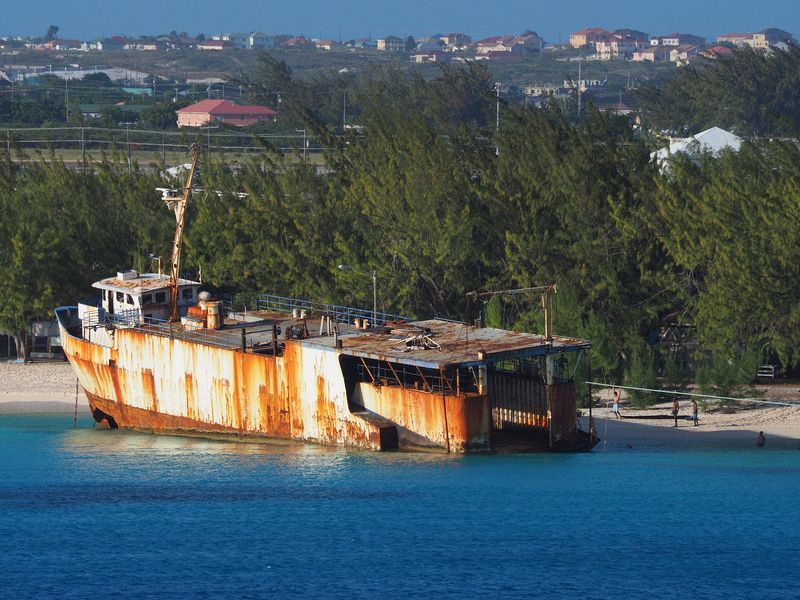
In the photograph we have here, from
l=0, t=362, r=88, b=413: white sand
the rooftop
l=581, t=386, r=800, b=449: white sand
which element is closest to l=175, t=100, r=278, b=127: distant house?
l=0, t=362, r=88, b=413: white sand

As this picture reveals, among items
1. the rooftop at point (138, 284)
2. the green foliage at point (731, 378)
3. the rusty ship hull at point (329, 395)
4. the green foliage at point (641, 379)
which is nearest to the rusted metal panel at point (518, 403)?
the rusty ship hull at point (329, 395)

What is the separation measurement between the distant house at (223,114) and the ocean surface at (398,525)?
113378 mm

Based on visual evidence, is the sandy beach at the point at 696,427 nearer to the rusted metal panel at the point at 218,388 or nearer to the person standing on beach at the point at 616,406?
the person standing on beach at the point at 616,406

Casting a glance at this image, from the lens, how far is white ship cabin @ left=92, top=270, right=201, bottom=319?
5772 cm

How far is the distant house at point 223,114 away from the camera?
16438cm

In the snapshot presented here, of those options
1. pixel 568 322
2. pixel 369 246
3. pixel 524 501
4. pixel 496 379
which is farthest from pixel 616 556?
pixel 369 246

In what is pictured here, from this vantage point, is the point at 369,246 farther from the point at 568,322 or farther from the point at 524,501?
the point at 524,501

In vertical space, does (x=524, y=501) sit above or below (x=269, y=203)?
below

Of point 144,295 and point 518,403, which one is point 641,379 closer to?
point 518,403

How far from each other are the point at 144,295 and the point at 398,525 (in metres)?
16.7

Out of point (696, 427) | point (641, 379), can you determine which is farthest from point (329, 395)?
point (641, 379)

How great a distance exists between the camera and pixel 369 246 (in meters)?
69.4

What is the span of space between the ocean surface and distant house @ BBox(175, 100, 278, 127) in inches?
4464

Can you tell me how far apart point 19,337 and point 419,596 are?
1384 inches
